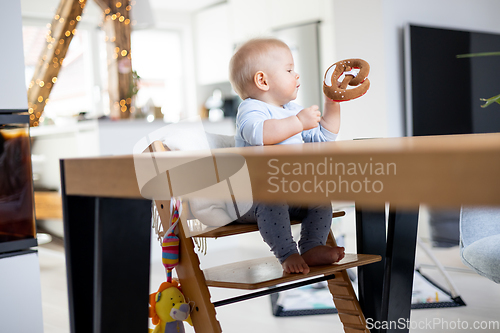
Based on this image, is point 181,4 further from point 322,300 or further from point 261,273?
point 261,273

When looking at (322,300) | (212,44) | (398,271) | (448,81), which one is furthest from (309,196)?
(212,44)

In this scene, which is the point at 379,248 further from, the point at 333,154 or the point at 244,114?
the point at 333,154

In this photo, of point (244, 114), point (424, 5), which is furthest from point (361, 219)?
point (424, 5)

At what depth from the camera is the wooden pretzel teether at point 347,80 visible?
879mm

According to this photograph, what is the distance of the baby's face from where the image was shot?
43.7 inches

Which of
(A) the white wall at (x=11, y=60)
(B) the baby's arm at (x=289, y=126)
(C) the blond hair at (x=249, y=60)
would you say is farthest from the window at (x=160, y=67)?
(B) the baby's arm at (x=289, y=126)

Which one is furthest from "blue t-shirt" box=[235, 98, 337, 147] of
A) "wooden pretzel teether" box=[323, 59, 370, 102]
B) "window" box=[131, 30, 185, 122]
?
"window" box=[131, 30, 185, 122]

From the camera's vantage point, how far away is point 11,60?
1169 millimetres

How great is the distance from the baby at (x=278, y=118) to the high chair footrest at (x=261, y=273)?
2 centimetres

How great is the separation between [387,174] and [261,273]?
2.44 ft

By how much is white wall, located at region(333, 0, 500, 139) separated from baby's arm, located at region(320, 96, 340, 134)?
218cm

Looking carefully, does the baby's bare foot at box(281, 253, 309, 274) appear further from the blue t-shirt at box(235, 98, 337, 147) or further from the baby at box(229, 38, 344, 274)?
the blue t-shirt at box(235, 98, 337, 147)

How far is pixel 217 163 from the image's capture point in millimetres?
456

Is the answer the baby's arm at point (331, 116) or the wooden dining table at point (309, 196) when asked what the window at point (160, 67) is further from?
the wooden dining table at point (309, 196)
